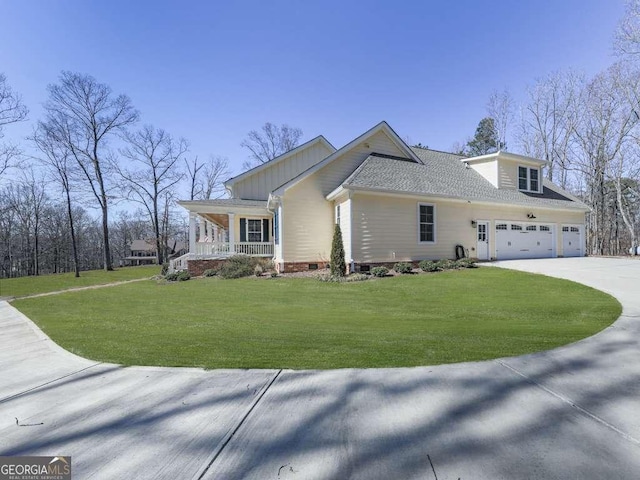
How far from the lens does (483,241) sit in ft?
55.5

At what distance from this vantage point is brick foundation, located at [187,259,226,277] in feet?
56.4

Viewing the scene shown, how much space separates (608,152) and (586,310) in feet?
101

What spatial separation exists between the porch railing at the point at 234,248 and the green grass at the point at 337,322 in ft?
19.6

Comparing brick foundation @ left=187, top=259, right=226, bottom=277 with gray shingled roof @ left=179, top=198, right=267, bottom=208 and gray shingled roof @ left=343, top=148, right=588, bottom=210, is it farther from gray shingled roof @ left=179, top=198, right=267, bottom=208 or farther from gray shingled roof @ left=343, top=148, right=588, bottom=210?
gray shingled roof @ left=343, top=148, right=588, bottom=210

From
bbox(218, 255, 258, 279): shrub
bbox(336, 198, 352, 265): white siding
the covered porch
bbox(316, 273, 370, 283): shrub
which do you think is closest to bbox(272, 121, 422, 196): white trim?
bbox(336, 198, 352, 265): white siding

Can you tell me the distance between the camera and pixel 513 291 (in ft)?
32.1

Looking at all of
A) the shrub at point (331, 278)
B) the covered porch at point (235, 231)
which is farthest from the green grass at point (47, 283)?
the shrub at point (331, 278)

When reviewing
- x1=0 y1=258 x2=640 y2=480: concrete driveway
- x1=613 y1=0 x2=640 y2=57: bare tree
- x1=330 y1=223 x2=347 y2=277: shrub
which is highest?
x1=613 y1=0 x2=640 y2=57: bare tree

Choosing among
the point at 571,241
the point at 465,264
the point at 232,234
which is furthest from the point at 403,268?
the point at 571,241

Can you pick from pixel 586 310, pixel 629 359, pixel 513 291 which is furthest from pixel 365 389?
pixel 513 291

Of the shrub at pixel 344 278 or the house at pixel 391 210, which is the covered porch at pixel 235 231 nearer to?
the house at pixel 391 210

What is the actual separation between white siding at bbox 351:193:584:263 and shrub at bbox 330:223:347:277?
0.68 meters

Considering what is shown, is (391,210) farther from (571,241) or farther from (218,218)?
(571,241)

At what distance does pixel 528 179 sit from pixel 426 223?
9981 millimetres
